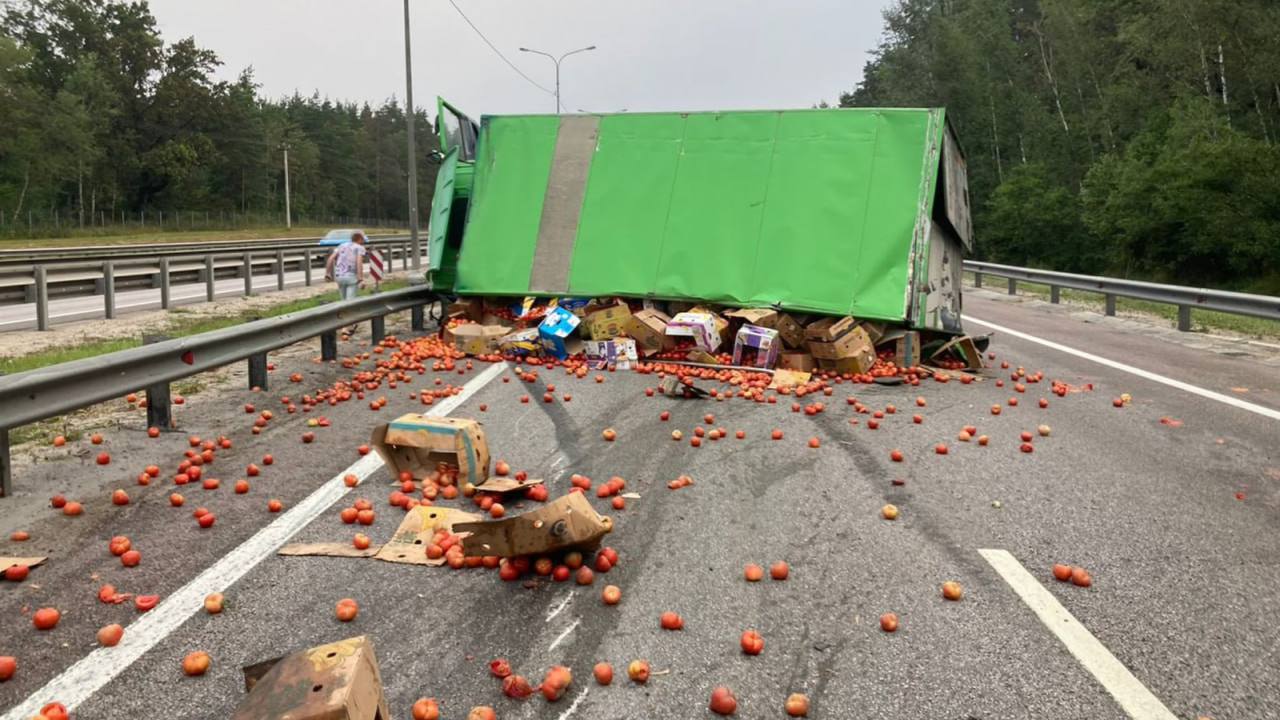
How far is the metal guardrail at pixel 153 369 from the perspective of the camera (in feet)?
17.4

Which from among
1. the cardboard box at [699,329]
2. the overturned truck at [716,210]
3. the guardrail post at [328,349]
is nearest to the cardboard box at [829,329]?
the overturned truck at [716,210]

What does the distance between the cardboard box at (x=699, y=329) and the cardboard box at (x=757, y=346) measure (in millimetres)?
333

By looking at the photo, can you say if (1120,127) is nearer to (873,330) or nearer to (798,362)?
(873,330)

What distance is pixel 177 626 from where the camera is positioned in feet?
11.7

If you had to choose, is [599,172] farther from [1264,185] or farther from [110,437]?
[1264,185]

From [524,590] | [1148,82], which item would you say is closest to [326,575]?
[524,590]

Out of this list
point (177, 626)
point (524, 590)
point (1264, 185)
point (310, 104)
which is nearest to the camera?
point (177, 626)

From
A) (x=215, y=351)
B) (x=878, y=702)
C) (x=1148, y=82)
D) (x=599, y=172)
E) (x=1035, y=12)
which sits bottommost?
(x=878, y=702)

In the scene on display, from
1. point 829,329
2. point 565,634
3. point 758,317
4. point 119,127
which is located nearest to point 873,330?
point 829,329

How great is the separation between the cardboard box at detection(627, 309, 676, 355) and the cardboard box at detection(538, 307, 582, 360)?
71 centimetres

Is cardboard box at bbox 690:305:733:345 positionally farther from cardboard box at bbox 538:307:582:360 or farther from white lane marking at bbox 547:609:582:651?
white lane marking at bbox 547:609:582:651

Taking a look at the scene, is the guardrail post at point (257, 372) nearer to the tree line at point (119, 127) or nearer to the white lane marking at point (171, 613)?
the white lane marking at point (171, 613)

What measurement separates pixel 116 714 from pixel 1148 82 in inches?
1969

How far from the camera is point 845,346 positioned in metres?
10.0
